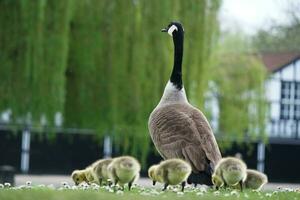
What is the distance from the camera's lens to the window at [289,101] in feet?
143

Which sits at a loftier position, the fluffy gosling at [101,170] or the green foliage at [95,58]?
the green foliage at [95,58]

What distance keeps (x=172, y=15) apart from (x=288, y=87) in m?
23.5

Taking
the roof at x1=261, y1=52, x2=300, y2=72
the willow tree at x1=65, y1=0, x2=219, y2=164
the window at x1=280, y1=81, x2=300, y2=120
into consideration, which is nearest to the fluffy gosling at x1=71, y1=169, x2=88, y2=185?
the willow tree at x1=65, y1=0, x2=219, y2=164

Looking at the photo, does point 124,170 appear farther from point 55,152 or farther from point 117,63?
point 55,152

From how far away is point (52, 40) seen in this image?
67.0ft

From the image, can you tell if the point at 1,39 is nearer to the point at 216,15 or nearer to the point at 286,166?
the point at 216,15

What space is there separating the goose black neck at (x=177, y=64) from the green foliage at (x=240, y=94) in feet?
78.4

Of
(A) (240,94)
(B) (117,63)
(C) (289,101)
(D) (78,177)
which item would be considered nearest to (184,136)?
(D) (78,177)

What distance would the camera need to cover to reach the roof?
43.7 m

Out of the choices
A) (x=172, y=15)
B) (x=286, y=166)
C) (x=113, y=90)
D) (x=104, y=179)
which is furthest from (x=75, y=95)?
(x=286, y=166)

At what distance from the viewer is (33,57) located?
20188mm

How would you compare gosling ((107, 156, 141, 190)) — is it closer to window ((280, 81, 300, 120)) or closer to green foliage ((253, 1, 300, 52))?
window ((280, 81, 300, 120))

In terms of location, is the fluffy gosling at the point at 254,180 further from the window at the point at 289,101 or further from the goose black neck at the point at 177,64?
the window at the point at 289,101

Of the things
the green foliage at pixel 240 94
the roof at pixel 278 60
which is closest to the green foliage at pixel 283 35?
the roof at pixel 278 60
